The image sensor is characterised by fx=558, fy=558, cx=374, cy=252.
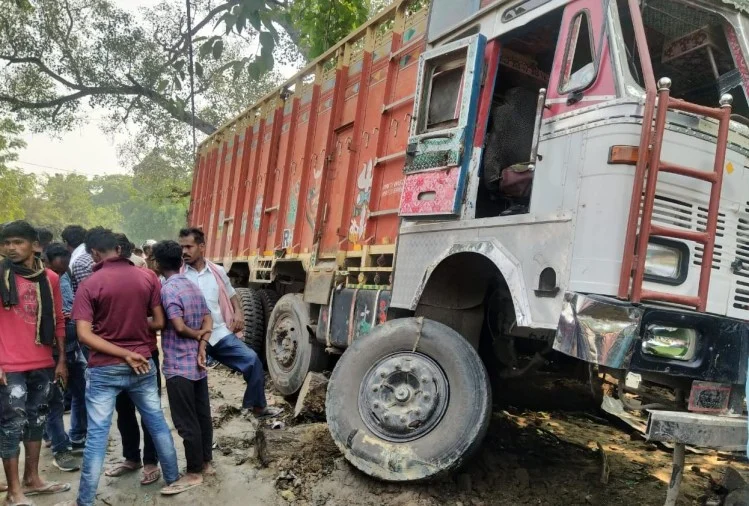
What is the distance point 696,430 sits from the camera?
7.59 feet

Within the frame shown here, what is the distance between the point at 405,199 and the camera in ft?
12.0

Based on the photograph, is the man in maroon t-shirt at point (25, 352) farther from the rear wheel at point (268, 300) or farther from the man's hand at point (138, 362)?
the rear wheel at point (268, 300)

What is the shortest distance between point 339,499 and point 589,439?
2.50 meters

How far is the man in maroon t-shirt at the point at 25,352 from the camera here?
2943mm

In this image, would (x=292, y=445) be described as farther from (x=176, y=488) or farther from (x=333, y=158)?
(x=333, y=158)

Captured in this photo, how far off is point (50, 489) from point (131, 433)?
1.64ft

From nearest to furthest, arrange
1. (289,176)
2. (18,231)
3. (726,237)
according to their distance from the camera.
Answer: (726,237) → (18,231) → (289,176)

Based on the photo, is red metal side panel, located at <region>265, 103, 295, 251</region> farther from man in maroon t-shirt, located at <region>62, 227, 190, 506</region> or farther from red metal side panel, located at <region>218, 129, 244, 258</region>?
Answer: man in maroon t-shirt, located at <region>62, 227, 190, 506</region>

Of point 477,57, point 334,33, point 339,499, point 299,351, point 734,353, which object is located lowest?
point 339,499

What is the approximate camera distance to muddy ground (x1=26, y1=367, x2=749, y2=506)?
10.1 feet

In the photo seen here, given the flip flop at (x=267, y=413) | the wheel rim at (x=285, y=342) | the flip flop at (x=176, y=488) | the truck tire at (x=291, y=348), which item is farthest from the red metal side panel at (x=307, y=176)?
the flip flop at (x=176, y=488)

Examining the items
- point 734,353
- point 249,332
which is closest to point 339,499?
point 734,353

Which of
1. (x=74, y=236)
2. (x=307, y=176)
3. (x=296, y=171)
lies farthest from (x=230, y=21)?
(x=296, y=171)

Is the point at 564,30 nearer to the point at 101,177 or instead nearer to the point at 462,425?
the point at 462,425
